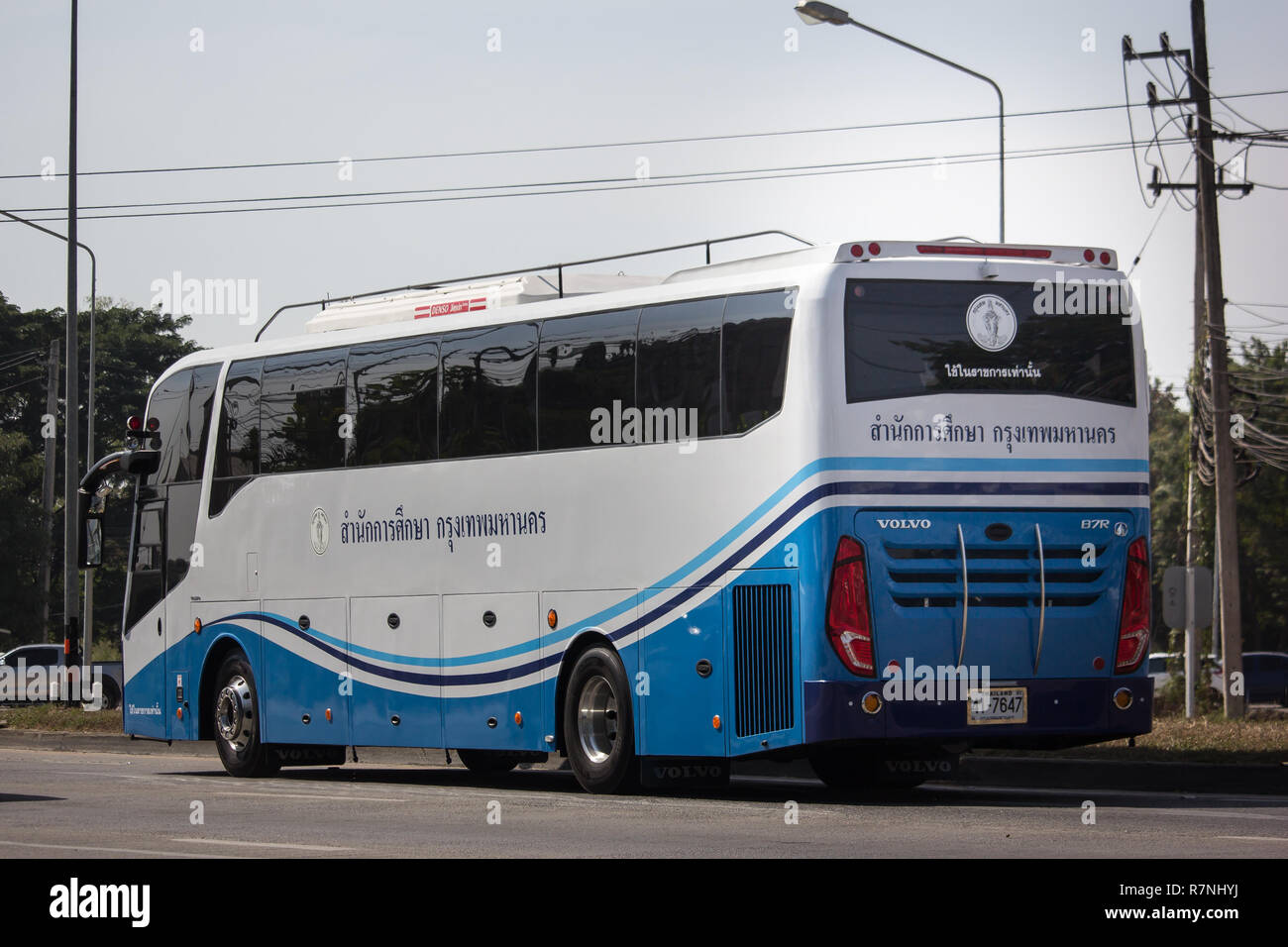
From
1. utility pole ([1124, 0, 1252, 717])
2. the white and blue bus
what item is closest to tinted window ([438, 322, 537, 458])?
the white and blue bus

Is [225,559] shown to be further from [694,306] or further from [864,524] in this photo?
[864,524]

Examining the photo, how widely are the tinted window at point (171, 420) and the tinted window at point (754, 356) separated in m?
8.48

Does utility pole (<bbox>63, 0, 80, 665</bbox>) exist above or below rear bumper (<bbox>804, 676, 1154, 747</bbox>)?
above

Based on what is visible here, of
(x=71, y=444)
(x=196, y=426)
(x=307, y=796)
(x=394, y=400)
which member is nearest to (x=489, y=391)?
(x=394, y=400)

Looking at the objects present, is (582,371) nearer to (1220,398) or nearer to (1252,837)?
(1252,837)

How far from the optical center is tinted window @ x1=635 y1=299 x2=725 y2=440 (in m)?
16.0

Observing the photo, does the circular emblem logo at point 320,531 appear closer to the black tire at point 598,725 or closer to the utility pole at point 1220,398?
the black tire at point 598,725

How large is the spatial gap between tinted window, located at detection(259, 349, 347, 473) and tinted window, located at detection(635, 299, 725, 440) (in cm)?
436

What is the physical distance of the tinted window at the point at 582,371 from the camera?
16.8 meters

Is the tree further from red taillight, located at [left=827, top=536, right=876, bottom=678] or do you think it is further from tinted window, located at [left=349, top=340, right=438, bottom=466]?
red taillight, located at [left=827, top=536, right=876, bottom=678]

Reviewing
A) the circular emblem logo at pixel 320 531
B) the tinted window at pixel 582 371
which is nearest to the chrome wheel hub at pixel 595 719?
the tinted window at pixel 582 371

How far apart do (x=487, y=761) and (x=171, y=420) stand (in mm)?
5180

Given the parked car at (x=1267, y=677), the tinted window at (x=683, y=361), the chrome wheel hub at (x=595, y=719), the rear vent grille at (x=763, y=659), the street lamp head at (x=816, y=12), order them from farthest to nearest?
the parked car at (x=1267, y=677)
the street lamp head at (x=816, y=12)
the chrome wheel hub at (x=595, y=719)
the tinted window at (x=683, y=361)
the rear vent grille at (x=763, y=659)
